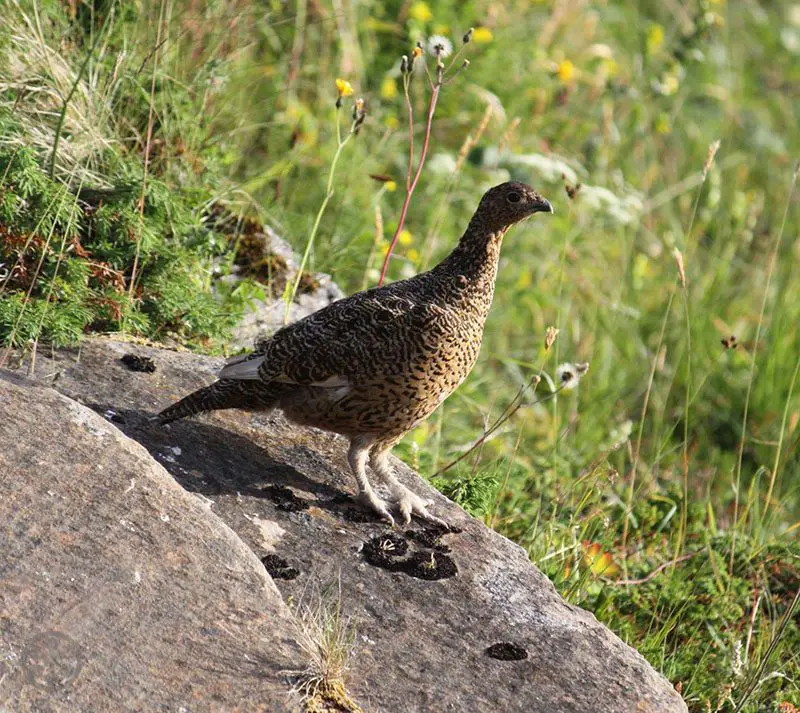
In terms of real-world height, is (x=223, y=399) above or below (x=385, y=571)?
above

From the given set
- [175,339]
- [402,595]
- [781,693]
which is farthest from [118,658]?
[781,693]

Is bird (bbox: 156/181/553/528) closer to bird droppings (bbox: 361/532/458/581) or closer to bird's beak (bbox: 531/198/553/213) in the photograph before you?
bird's beak (bbox: 531/198/553/213)

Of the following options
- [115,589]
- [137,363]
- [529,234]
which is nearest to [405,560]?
[115,589]

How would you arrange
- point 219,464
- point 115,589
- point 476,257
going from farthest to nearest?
point 476,257, point 219,464, point 115,589

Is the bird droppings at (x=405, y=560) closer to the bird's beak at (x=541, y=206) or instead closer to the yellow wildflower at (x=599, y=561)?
the yellow wildflower at (x=599, y=561)

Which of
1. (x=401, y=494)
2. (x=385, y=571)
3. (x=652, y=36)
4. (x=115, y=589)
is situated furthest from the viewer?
(x=652, y=36)

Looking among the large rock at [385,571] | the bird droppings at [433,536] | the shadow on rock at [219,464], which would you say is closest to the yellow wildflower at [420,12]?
the large rock at [385,571]

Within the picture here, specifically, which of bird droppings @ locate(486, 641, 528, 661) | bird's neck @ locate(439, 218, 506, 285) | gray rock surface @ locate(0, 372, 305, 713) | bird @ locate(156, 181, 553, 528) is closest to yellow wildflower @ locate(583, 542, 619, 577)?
bird @ locate(156, 181, 553, 528)

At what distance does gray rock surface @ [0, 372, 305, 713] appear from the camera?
2898 mm

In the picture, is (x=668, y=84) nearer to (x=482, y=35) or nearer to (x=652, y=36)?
(x=652, y=36)

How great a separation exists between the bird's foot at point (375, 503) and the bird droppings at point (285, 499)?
0.22m

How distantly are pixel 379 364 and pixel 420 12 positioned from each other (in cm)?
416

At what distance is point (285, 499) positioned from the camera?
4.05 meters

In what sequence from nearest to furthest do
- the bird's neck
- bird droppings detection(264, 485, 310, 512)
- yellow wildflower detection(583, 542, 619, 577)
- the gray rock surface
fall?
the gray rock surface → bird droppings detection(264, 485, 310, 512) → the bird's neck → yellow wildflower detection(583, 542, 619, 577)
